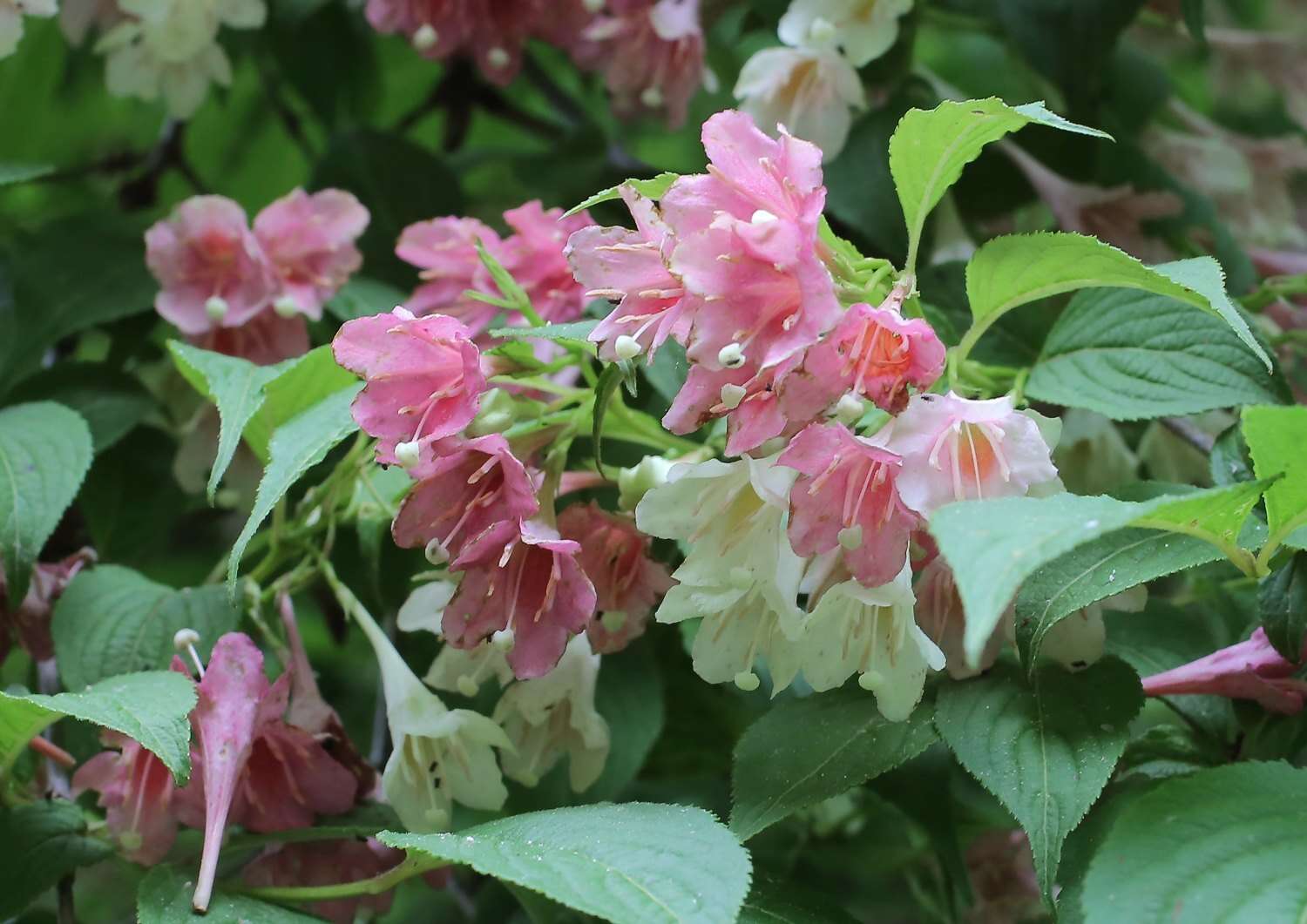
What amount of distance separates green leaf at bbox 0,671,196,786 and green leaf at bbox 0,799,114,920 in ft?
0.18

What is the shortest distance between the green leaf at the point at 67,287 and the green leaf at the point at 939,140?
1.82ft

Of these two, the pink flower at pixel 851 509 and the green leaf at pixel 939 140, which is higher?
the green leaf at pixel 939 140

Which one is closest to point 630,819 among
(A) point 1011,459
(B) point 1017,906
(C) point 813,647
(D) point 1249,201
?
(C) point 813,647

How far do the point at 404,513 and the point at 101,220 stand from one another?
51 centimetres

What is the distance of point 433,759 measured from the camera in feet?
2.13

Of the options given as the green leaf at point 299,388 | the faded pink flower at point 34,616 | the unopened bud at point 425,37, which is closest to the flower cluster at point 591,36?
the unopened bud at point 425,37

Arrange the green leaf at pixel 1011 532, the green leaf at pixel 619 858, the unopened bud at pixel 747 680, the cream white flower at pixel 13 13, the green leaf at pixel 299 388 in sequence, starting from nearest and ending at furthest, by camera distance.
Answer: the green leaf at pixel 1011 532, the green leaf at pixel 619 858, the unopened bud at pixel 747 680, the green leaf at pixel 299 388, the cream white flower at pixel 13 13

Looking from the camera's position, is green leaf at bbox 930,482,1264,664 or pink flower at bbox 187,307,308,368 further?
pink flower at bbox 187,307,308,368

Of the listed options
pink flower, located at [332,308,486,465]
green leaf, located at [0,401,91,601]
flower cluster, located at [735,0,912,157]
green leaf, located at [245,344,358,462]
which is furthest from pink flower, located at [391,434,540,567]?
flower cluster, located at [735,0,912,157]

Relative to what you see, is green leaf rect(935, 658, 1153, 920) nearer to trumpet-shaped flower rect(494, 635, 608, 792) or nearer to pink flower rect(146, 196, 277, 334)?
trumpet-shaped flower rect(494, 635, 608, 792)

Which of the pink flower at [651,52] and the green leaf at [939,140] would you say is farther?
the pink flower at [651,52]

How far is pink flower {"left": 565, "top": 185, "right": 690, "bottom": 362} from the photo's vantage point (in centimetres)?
51

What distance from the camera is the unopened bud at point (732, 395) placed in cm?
50

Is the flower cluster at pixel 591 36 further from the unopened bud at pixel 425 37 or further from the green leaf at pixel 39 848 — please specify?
the green leaf at pixel 39 848
